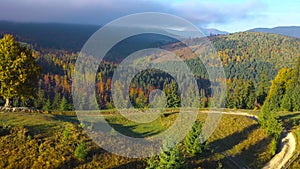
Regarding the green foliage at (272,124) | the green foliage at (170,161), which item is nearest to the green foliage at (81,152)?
the green foliage at (170,161)

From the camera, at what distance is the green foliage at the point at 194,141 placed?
38825 mm

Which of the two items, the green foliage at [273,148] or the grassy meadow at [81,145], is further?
the green foliage at [273,148]

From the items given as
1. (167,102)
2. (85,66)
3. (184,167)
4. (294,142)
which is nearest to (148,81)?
(85,66)

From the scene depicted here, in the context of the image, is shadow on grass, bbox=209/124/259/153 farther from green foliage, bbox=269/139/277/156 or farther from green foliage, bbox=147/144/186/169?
green foliage, bbox=147/144/186/169

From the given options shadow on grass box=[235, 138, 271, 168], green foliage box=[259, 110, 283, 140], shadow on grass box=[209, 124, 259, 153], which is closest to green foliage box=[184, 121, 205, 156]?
shadow on grass box=[209, 124, 259, 153]

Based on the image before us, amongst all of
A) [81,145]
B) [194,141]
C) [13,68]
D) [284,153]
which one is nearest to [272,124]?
[284,153]

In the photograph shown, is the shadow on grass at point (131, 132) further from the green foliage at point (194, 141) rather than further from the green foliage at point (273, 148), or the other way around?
the green foliage at point (273, 148)

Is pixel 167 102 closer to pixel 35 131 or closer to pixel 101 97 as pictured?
pixel 35 131

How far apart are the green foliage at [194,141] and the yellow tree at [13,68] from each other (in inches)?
958

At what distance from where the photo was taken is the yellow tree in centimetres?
4188

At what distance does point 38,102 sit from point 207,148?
79.4 meters

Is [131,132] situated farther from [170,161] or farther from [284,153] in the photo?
[284,153]

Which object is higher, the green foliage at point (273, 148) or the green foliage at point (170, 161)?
the green foliage at point (170, 161)

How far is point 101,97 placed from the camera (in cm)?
15375
